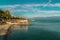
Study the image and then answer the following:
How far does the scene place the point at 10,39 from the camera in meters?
9.57

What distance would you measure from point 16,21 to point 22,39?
6692 mm

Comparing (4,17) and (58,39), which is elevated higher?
(4,17)

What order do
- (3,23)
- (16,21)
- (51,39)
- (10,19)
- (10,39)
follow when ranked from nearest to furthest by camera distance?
(10,39)
(51,39)
(3,23)
(10,19)
(16,21)

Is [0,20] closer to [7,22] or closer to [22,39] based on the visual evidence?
[7,22]

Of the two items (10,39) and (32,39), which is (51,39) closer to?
(32,39)

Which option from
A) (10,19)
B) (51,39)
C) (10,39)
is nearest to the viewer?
(10,39)

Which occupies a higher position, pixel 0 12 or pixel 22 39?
pixel 0 12

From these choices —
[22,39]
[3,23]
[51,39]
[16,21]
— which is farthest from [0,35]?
[16,21]

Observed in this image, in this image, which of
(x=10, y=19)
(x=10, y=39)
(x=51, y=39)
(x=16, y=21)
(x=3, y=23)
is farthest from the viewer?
(x=16, y=21)

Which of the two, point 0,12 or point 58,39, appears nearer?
point 58,39

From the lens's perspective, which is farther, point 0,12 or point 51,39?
point 0,12

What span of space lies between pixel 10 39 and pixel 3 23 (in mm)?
4376

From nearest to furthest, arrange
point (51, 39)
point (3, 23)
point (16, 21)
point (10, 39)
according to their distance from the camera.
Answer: point (10, 39)
point (51, 39)
point (3, 23)
point (16, 21)

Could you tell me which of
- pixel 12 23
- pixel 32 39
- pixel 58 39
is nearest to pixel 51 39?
pixel 58 39
